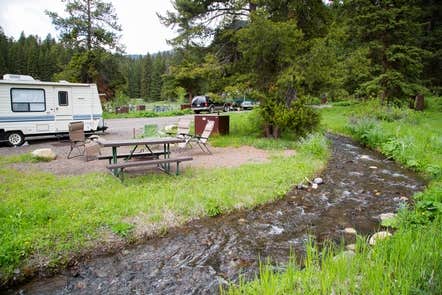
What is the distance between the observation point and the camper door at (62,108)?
38.8 ft

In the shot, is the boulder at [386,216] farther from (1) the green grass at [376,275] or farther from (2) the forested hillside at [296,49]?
(2) the forested hillside at [296,49]

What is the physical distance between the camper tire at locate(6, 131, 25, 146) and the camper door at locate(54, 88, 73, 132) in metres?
1.22

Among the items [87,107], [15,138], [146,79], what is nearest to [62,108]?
[87,107]

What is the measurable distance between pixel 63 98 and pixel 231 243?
10495mm

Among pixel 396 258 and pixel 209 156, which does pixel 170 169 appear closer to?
pixel 209 156

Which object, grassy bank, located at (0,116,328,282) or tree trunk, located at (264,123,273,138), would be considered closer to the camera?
grassy bank, located at (0,116,328,282)

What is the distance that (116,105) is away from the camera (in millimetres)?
26219

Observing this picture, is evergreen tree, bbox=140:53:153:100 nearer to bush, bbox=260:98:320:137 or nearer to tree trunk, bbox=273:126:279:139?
tree trunk, bbox=273:126:279:139

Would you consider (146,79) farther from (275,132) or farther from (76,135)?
(76,135)

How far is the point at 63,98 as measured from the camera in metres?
12.0

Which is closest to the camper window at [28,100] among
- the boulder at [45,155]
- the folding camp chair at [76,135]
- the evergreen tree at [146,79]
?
the folding camp chair at [76,135]

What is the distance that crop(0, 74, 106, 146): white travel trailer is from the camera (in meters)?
10.8

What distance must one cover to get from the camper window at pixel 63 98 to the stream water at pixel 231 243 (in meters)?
9.61

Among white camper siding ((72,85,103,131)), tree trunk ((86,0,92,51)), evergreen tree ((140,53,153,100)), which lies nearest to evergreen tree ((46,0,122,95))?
tree trunk ((86,0,92,51))
